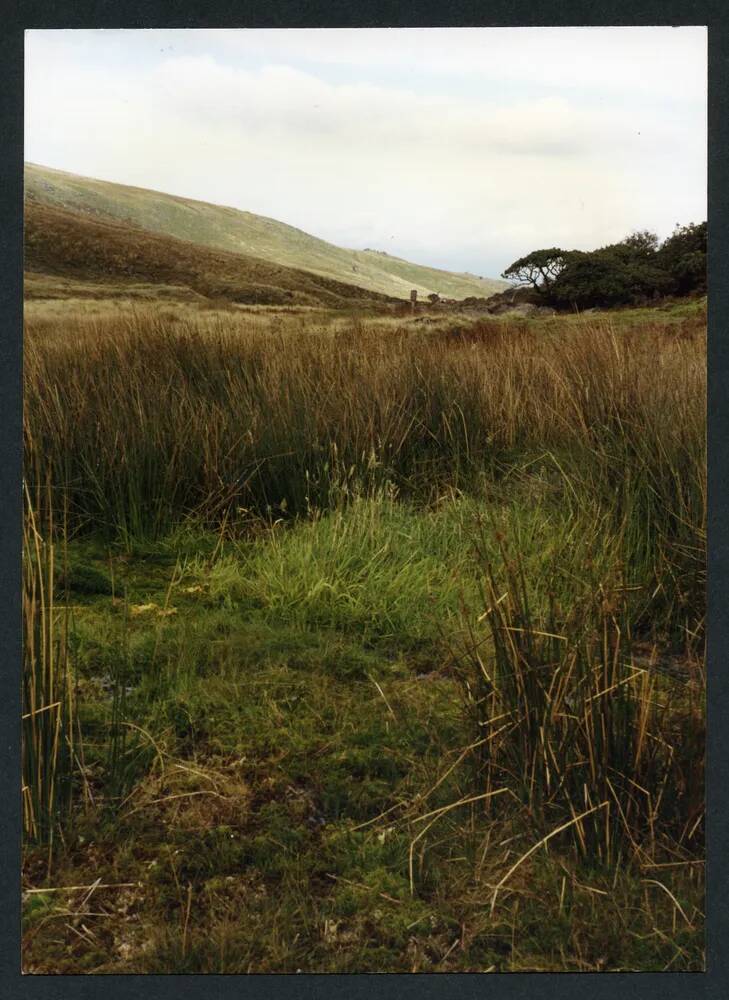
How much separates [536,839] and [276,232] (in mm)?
2855

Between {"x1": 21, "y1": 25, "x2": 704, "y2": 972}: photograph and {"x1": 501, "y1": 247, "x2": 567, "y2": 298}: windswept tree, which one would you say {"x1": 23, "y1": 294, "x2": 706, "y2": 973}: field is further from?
{"x1": 501, "y1": 247, "x2": 567, "y2": 298}: windswept tree

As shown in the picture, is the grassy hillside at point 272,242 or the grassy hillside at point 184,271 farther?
the grassy hillside at point 184,271

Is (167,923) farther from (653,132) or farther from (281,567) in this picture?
(653,132)

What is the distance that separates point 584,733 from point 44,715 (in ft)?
3.71

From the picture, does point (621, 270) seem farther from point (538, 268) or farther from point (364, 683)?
point (364, 683)

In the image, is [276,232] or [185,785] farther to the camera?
[276,232]

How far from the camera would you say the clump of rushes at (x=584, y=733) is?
68.6 inches

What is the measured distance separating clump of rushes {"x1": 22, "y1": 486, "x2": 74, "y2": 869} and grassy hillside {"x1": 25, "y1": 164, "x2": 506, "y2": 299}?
1.27m

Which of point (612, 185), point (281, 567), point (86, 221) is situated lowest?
point (281, 567)

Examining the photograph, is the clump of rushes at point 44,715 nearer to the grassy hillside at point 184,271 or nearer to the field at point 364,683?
the field at point 364,683

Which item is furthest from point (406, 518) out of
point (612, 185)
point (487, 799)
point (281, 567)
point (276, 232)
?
point (276, 232)

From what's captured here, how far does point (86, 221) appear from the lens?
564cm

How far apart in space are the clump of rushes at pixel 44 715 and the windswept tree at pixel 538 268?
172cm

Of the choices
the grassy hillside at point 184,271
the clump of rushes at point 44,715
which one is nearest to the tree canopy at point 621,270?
the grassy hillside at point 184,271
